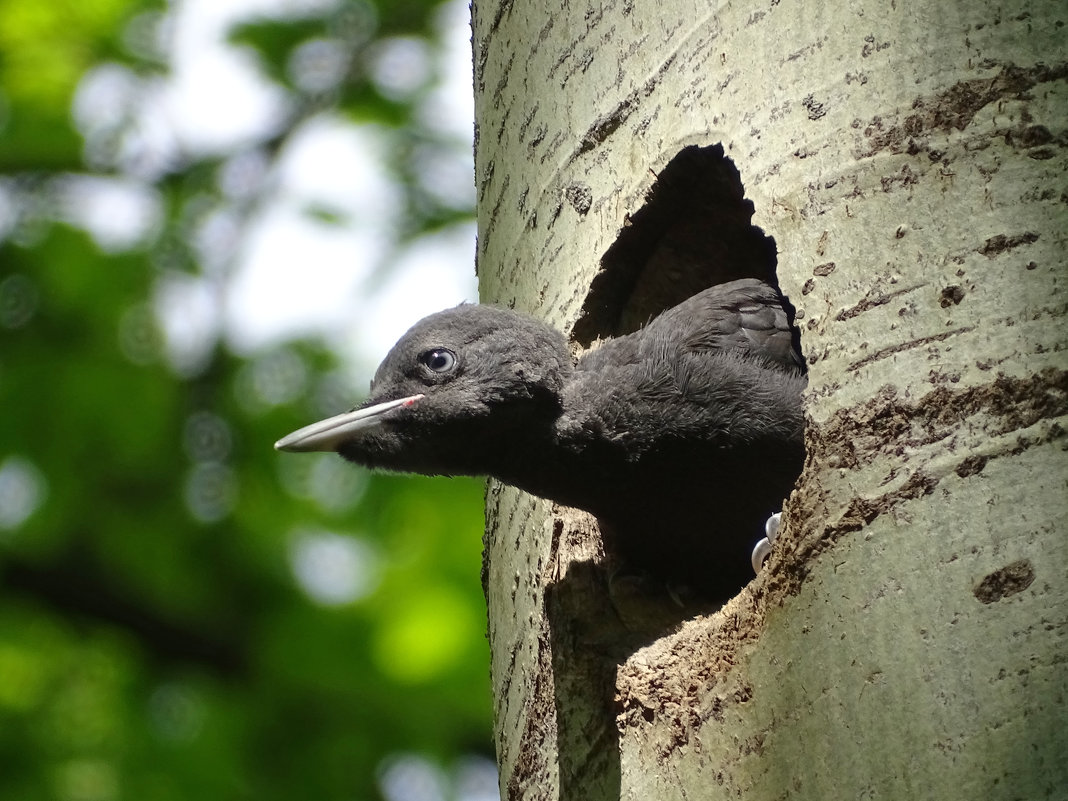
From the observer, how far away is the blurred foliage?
647 cm

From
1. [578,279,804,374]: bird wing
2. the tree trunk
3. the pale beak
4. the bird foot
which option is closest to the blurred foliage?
the pale beak

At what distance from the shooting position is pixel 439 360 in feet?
12.4

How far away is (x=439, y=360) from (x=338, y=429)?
34cm

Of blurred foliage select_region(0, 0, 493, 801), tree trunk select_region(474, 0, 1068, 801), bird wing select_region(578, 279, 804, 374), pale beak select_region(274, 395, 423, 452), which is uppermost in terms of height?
blurred foliage select_region(0, 0, 493, 801)

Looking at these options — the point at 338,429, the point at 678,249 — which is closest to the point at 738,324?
the point at 678,249

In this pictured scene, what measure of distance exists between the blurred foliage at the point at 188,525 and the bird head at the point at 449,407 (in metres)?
2.69

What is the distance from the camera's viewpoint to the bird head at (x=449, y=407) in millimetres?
3652

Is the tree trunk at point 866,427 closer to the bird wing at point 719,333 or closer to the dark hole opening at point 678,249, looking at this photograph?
the dark hole opening at point 678,249

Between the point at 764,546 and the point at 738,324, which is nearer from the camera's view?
the point at 764,546

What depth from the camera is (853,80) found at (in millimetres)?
2553

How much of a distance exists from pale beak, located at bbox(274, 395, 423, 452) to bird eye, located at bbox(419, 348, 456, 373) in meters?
0.09

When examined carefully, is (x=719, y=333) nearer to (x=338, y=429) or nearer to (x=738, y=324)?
(x=738, y=324)

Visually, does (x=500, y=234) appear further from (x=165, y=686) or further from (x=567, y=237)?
(x=165, y=686)

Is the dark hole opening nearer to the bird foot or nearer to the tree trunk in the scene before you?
the tree trunk
